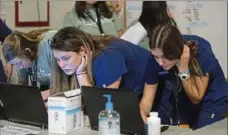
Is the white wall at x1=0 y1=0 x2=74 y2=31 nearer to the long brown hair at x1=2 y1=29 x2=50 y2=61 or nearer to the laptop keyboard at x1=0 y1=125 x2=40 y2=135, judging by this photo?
the long brown hair at x1=2 y1=29 x2=50 y2=61

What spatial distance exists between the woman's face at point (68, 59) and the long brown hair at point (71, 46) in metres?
0.02

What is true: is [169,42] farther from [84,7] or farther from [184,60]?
[84,7]

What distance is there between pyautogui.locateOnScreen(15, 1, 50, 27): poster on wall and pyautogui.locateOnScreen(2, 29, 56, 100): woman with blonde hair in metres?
1.57

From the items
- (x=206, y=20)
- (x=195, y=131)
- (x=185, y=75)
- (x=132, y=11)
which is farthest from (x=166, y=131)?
(x=132, y=11)

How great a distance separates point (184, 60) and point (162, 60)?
0.40 feet

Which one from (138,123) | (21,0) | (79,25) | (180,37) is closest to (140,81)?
(180,37)

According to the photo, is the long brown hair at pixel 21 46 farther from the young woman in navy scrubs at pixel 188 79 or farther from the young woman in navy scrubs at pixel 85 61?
the young woman in navy scrubs at pixel 188 79

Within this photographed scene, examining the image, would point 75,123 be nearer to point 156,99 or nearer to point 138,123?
point 138,123

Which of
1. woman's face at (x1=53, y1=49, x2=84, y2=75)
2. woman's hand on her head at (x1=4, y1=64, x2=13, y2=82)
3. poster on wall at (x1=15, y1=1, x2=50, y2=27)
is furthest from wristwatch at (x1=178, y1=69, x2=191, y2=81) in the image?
poster on wall at (x1=15, y1=1, x2=50, y2=27)

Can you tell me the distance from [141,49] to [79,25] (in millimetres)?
786

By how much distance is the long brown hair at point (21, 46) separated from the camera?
2172 millimetres

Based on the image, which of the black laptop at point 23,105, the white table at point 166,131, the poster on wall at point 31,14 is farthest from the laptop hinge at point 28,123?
the poster on wall at point 31,14

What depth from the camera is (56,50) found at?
1950 mm

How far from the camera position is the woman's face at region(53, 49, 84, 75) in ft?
6.38
